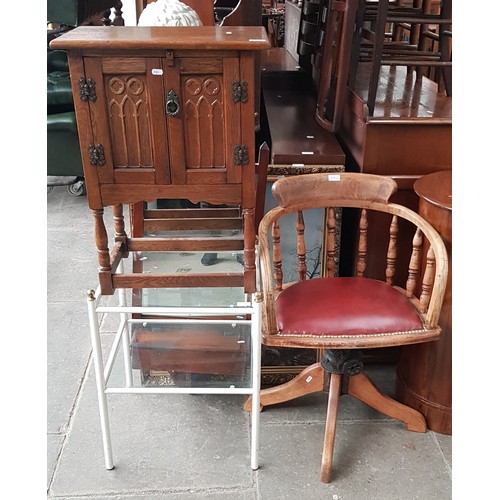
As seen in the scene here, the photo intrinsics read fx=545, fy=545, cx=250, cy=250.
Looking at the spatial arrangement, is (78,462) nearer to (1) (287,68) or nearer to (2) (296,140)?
(2) (296,140)

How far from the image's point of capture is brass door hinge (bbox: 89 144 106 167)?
1.40 meters

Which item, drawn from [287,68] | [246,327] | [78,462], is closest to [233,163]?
[246,327]

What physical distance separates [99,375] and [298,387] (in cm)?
72

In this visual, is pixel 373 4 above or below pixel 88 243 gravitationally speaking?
above

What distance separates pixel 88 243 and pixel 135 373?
1719 millimetres

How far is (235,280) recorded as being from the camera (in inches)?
63.5

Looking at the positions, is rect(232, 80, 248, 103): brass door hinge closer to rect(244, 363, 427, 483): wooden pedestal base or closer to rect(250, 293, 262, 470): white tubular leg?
rect(250, 293, 262, 470): white tubular leg

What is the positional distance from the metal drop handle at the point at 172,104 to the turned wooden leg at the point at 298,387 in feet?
3.44

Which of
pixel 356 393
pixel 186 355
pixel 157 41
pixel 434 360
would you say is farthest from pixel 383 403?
pixel 157 41

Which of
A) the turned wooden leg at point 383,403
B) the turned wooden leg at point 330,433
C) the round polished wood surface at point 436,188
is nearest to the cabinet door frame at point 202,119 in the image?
the round polished wood surface at point 436,188

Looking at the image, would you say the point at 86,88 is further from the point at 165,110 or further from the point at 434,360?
the point at 434,360

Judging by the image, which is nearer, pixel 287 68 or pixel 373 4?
pixel 373 4

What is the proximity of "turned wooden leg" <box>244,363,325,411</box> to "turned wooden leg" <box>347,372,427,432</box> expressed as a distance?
119mm

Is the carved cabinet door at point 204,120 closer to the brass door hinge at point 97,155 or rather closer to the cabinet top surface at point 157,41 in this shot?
the cabinet top surface at point 157,41
